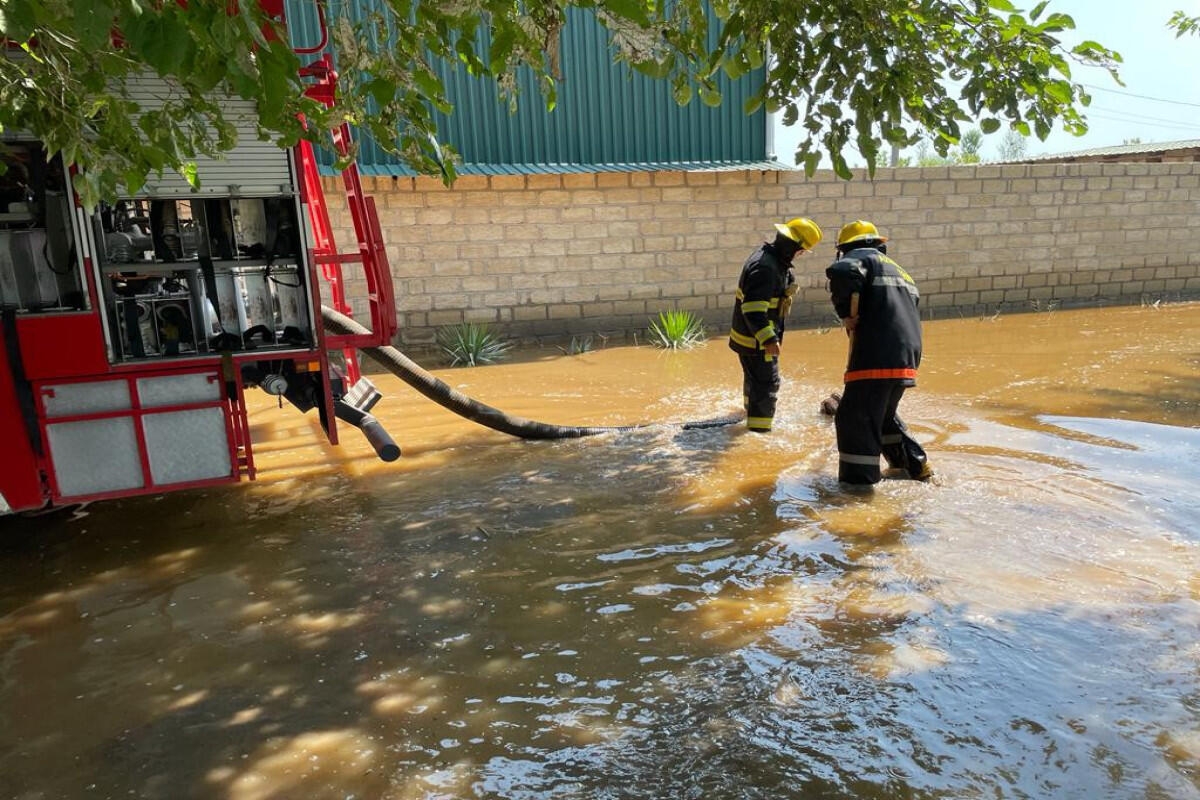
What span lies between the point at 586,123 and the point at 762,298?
6405 mm

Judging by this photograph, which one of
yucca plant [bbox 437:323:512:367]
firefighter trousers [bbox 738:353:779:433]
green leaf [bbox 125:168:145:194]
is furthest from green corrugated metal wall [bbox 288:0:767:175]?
green leaf [bbox 125:168:145:194]

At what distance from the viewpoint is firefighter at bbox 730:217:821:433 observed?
6.10 metres

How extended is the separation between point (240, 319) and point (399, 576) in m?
1.76

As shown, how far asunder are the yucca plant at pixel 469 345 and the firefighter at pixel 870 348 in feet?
17.3

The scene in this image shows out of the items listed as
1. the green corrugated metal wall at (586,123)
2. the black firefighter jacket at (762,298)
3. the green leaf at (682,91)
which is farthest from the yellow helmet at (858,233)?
the green corrugated metal wall at (586,123)

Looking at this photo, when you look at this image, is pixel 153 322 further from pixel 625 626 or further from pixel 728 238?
pixel 728 238

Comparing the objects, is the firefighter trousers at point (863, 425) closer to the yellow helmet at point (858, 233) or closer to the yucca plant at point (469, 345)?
the yellow helmet at point (858, 233)

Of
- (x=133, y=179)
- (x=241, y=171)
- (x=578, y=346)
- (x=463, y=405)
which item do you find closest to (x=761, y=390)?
(x=463, y=405)

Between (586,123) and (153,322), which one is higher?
(586,123)

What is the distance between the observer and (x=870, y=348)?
5137 millimetres

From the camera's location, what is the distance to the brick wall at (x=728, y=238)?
33.0 ft

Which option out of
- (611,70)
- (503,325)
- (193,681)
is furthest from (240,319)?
(611,70)

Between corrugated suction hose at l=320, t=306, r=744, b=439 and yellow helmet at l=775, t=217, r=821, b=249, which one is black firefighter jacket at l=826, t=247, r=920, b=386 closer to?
yellow helmet at l=775, t=217, r=821, b=249

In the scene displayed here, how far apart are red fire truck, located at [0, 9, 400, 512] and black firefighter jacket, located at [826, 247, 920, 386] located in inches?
114
